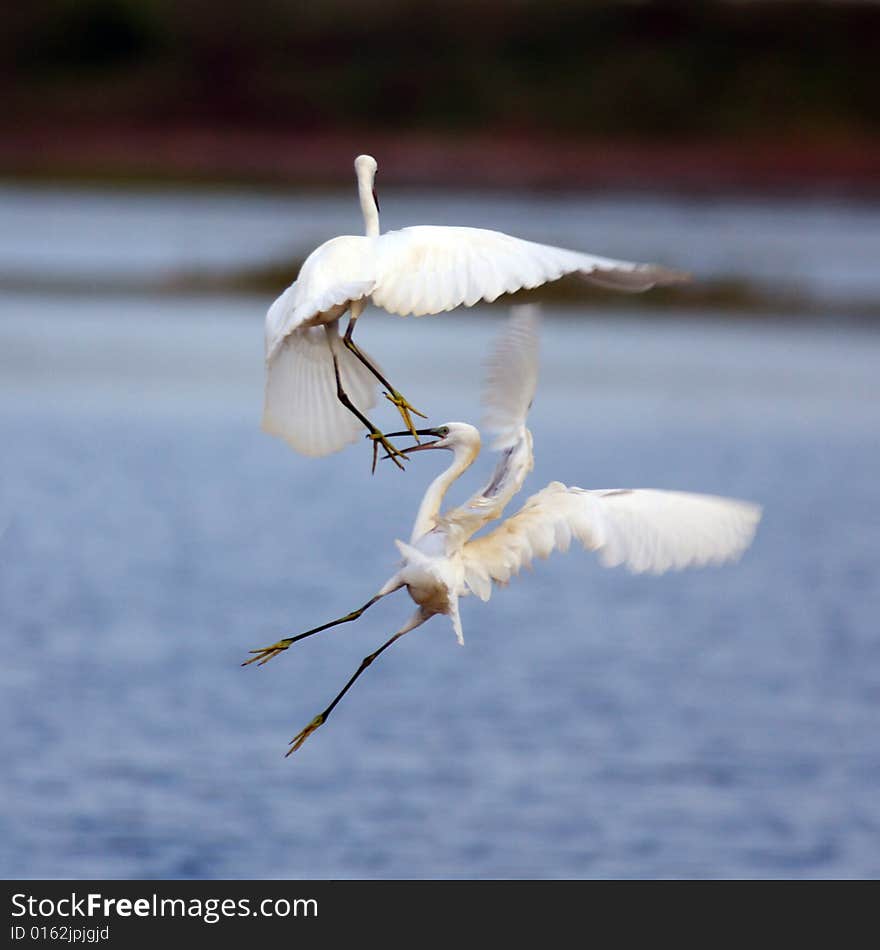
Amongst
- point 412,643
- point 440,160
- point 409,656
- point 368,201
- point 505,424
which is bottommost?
point 505,424

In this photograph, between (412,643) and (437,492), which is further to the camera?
(412,643)

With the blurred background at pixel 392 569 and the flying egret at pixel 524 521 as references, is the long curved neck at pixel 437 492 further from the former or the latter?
the blurred background at pixel 392 569

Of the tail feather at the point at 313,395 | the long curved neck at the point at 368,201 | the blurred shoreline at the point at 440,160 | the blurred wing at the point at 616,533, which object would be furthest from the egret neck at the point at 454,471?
the blurred shoreline at the point at 440,160

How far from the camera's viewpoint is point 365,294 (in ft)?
19.6

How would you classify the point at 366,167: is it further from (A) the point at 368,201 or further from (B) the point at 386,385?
(B) the point at 386,385

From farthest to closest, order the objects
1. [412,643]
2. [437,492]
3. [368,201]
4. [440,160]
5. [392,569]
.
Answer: [440,160]
[392,569]
[412,643]
[368,201]
[437,492]

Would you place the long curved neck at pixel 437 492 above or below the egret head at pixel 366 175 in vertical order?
below

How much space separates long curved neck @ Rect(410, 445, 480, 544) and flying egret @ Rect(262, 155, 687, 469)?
0.87 ft

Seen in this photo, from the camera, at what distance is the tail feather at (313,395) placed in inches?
256

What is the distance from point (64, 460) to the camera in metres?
18.7

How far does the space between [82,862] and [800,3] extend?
182ft

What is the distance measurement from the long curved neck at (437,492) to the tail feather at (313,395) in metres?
0.26

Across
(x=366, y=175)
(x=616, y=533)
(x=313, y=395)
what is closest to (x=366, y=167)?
(x=366, y=175)

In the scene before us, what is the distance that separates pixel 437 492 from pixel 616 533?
1.70 ft
